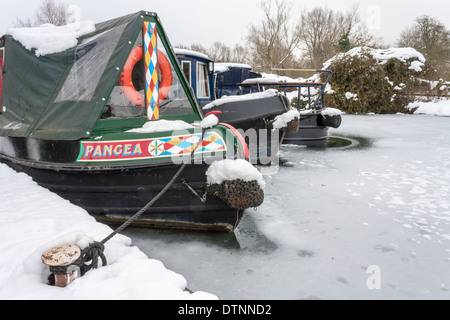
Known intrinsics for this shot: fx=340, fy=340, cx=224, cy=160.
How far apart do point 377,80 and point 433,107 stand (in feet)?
10.2

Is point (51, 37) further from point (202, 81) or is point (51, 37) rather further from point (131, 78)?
point (202, 81)

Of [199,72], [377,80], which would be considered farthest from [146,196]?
[377,80]

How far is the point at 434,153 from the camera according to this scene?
780 cm

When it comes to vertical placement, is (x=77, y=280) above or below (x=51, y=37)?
below

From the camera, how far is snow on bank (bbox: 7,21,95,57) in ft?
13.6

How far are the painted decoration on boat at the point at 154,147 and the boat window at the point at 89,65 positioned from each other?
0.70 meters

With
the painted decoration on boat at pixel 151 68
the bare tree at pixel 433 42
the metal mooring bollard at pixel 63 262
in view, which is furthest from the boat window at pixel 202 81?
the bare tree at pixel 433 42

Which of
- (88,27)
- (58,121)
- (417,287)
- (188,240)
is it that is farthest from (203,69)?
(417,287)

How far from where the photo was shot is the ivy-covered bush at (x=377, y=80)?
714 inches

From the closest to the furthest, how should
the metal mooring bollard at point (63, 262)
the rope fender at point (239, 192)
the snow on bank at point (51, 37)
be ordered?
the metal mooring bollard at point (63, 262), the rope fender at point (239, 192), the snow on bank at point (51, 37)

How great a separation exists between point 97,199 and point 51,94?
1447mm

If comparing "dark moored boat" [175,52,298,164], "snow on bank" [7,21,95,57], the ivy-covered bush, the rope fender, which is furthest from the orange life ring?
the ivy-covered bush

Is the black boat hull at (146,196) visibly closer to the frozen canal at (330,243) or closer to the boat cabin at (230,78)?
the frozen canal at (330,243)

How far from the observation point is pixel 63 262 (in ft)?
6.94
